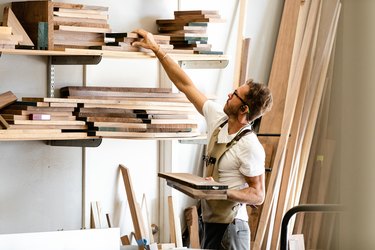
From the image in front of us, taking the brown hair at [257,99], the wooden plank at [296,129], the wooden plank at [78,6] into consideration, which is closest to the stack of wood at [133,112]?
the wooden plank at [78,6]

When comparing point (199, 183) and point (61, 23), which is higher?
point (61, 23)

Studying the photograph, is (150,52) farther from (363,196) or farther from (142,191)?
(363,196)

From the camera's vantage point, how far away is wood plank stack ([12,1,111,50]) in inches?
147

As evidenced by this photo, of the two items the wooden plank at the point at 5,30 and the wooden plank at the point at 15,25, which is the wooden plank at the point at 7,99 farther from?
the wooden plank at the point at 5,30

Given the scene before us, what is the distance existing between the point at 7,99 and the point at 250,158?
4.77ft

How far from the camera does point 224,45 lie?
4.98m

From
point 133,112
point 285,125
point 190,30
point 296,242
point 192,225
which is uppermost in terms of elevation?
point 190,30

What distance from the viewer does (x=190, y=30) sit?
4340 mm

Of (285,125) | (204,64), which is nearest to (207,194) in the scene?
(204,64)

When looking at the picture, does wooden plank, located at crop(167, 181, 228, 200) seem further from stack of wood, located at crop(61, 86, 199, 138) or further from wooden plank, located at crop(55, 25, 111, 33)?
wooden plank, located at crop(55, 25, 111, 33)

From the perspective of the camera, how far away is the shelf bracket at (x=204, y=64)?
450 cm

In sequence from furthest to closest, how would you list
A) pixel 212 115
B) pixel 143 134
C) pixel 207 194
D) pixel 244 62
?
pixel 244 62
pixel 143 134
pixel 212 115
pixel 207 194

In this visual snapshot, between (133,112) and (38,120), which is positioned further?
(133,112)

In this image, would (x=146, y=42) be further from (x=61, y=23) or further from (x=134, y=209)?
(x=134, y=209)
